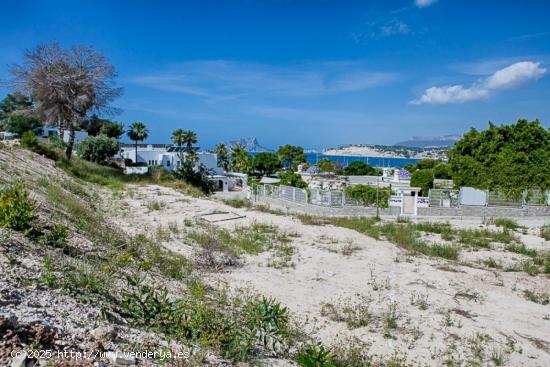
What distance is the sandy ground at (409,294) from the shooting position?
609cm

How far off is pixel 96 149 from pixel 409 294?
4503 centimetres

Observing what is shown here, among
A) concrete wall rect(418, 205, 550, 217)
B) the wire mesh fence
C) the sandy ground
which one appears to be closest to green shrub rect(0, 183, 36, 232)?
the sandy ground

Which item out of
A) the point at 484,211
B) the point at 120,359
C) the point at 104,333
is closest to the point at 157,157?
the point at 484,211

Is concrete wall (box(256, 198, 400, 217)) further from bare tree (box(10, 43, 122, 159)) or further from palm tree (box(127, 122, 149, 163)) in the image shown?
palm tree (box(127, 122, 149, 163))

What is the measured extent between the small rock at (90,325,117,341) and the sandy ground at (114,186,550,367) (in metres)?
3.41

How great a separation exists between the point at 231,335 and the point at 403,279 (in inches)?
260

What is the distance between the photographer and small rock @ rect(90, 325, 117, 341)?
141 inches

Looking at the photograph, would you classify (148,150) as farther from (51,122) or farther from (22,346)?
(22,346)

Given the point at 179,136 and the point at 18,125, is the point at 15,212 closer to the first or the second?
the point at 18,125

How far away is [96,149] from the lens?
45750mm

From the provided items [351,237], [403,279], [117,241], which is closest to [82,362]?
[117,241]

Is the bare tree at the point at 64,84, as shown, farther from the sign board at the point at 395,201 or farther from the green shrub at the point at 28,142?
the sign board at the point at 395,201

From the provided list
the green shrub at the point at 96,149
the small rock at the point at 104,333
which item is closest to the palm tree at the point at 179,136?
the green shrub at the point at 96,149

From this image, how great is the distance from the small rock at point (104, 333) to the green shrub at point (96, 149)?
45.8 metres
